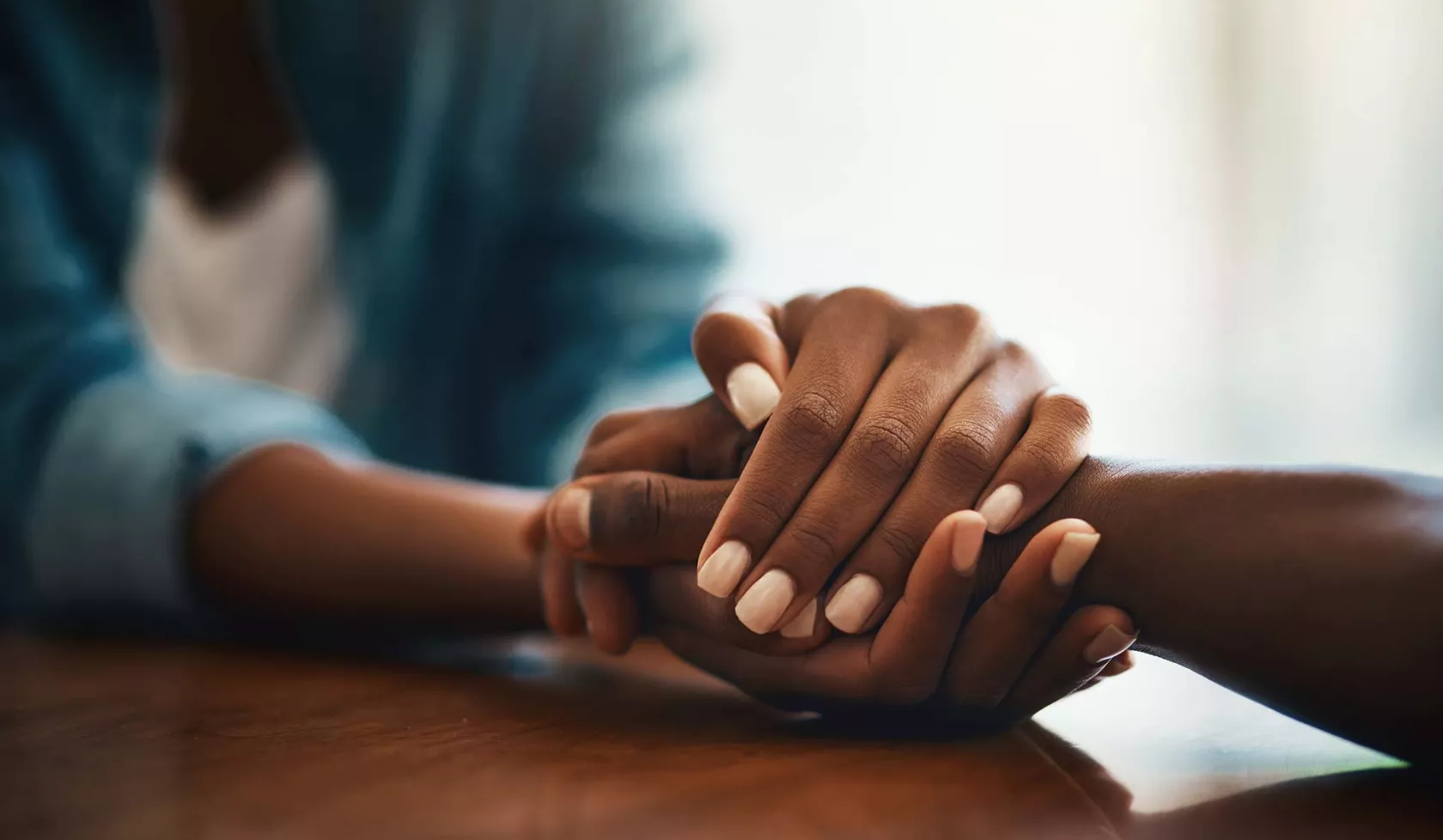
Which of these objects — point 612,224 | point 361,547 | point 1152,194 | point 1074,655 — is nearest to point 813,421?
point 1074,655

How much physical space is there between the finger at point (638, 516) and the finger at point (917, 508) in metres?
0.06

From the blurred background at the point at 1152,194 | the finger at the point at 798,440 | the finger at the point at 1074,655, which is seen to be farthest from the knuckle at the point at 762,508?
the blurred background at the point at 1152,194

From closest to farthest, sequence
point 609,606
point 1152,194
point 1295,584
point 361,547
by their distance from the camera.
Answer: point 1295,584, point 609,606, point 361,547, point 1152,194

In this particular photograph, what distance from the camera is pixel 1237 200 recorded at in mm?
982

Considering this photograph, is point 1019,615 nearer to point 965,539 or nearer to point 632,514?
point 965,539

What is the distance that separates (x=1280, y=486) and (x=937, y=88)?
0.75 meters

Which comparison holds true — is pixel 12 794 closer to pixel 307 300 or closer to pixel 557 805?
pixel 557 805

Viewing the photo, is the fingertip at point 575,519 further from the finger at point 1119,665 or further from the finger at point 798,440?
the finger at point 1119,665

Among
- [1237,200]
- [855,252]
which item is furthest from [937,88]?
[1237,200]

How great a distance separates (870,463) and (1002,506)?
0.16 ft

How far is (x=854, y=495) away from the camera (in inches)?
13.7

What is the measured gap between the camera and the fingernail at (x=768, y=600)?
34cm

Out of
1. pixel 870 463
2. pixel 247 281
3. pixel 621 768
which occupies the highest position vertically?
pixel 247 281

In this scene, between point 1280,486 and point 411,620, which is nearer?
point 1280,486
